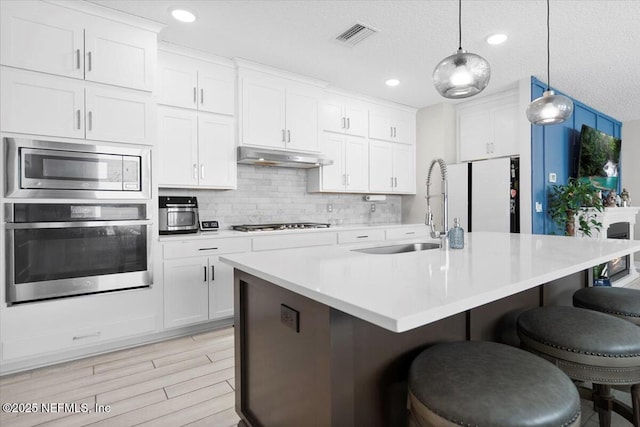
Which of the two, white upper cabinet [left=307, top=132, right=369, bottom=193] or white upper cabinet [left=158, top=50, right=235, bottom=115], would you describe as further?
white upper cabinet [left=307, top=132, right=369, bottom=193]

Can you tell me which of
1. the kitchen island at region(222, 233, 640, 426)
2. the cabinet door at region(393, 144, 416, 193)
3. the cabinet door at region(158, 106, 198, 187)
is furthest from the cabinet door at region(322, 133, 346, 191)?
the kitchen island at region(222, 233, 640, 426)

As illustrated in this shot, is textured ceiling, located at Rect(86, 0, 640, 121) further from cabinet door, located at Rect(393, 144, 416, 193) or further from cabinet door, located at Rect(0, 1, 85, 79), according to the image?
cabinet door, located at Rect(393, 144, 416, 193)

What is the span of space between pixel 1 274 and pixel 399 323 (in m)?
2.70

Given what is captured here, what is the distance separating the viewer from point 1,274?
224cm

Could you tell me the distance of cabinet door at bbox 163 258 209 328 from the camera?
286 cm

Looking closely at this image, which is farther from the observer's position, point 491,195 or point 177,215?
point 491,195

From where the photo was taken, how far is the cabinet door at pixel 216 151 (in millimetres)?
3352

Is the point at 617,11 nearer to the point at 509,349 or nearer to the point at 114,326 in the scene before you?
the point at 509,349

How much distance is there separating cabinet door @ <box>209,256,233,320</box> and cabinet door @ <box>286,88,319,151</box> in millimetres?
1543

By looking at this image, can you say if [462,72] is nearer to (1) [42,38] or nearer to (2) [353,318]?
(2) [353,318]

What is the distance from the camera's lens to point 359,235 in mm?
4129

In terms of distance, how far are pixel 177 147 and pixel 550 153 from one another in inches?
177

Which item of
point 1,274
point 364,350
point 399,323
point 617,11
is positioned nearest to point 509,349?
point 364,350

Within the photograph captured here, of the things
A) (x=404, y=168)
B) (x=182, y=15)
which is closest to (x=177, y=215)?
(x=182, y=15)
